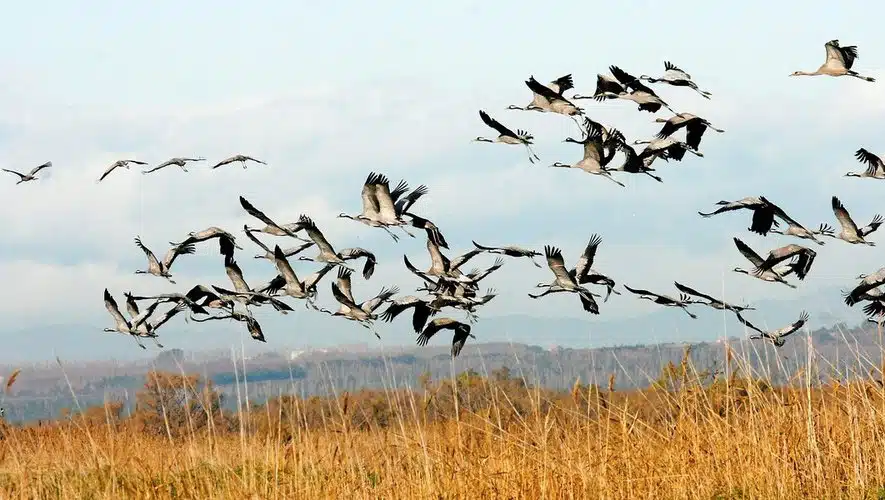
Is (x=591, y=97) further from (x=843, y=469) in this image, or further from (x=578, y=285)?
(x=843, y=469)

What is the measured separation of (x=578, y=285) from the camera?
9867mm

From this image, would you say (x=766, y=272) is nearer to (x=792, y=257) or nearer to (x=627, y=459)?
(x=792, y=257)

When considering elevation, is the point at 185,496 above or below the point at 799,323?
below

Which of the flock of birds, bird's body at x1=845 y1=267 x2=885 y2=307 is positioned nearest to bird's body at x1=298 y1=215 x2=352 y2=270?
→ the flock of birds

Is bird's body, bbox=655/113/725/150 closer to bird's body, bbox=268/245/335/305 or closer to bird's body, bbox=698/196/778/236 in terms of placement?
bird's body, bbox=698/196/778/236

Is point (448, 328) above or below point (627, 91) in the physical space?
below

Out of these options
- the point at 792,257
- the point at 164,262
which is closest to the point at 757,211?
the point at 792,257

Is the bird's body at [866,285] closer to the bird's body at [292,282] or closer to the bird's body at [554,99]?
the bird's body at [554,99]

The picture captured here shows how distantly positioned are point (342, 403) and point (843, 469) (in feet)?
15.1

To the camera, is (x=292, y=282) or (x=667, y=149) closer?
(x=667, y=149)

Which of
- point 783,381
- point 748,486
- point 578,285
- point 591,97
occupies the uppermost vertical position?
point 591,97

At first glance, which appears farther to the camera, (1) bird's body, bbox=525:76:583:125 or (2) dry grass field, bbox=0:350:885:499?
(1) bird's body, bbox=525:76:583:125

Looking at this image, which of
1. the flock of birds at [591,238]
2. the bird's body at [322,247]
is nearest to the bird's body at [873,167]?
the flock of birds at [591,238]

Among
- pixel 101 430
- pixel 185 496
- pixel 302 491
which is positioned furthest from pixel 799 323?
pixel 101 430
